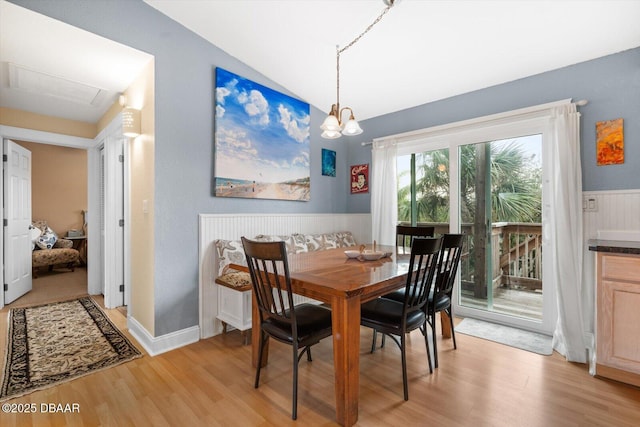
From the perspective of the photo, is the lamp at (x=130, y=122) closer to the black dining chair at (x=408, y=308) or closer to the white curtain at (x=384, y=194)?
the black dining chair at (x=408, y=308)

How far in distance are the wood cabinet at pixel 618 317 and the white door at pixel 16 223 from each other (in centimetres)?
582

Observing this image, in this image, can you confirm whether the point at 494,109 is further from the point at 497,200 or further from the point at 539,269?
the point at 539,269

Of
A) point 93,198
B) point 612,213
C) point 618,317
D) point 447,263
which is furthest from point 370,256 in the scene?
point 93,198

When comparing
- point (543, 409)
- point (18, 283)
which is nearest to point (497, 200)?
point (543, 409)

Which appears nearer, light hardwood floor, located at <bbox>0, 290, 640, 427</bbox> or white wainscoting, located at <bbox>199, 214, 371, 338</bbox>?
light hardwood floor, located at <bbox>0, 290, 640, 427</bbox>

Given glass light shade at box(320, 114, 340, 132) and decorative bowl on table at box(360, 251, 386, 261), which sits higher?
glass light shade at box(320, 114, 340, 132)

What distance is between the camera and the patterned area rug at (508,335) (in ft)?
8.33

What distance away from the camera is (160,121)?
98.8 inches

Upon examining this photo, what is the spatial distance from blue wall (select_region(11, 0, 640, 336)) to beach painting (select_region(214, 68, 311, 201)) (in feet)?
0.33

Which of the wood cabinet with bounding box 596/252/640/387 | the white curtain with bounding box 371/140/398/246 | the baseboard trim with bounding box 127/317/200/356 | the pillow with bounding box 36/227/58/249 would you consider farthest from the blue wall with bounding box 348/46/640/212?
the pillow with bounding box 36/227/58/249

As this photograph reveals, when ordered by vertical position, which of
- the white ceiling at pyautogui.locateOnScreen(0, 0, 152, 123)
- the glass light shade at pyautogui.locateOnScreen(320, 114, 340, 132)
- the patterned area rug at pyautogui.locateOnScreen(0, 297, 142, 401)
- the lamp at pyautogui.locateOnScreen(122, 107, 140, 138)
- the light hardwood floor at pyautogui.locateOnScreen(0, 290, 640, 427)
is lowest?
the light hardwood floor at pyautogui.locateOnScreen(0, 290, 640, 427)

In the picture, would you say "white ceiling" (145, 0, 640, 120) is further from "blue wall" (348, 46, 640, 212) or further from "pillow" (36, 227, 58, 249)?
"pillow" (36, 227, 58, 249)

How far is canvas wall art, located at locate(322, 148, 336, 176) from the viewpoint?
4090 mm

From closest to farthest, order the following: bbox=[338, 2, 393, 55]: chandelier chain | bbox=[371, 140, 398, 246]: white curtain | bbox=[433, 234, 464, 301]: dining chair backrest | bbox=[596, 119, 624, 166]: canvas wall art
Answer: bbox=[433, 234, 464, 301]: dining chair backrest, bbox=[338, 2, 393, 55]: chandelier chain, bbox=[596, 119, 624, 166]: canvas wall art, bbox=[371, 140, 398, 246]: white curtain
